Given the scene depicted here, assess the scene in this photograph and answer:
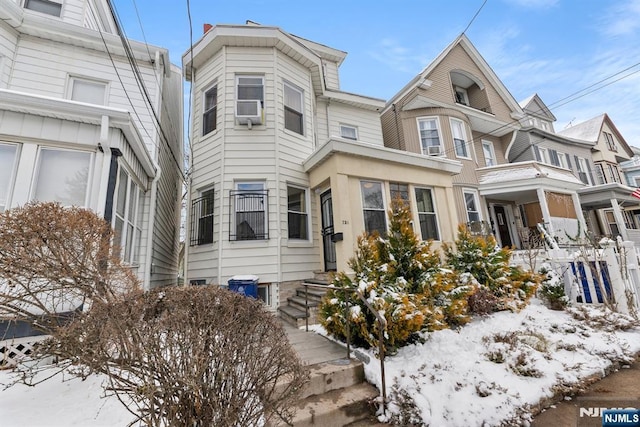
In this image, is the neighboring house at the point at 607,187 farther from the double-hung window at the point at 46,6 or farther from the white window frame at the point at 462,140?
the double-hung window at the point at 46,6

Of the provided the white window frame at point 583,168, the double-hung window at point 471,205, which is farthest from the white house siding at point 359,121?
the white window frame at point 583,168

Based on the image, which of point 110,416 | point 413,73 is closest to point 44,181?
point 110,416

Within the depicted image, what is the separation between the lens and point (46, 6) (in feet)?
27.0

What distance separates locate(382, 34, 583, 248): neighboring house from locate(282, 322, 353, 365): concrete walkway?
7679 millimetres

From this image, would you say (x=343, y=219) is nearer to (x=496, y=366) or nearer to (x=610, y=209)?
(x=496, y=366)

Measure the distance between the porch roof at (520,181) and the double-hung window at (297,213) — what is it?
26.2 feet

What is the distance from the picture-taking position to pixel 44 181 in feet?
14.0

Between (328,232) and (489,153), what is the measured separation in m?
10.5

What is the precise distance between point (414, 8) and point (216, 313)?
10187 millimetres

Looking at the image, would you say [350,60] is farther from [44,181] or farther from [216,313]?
[216,313]

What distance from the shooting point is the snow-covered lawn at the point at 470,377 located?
2715mm

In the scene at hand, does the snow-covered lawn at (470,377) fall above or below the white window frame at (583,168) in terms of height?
below

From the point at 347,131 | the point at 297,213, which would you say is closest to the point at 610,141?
the point at 347,131

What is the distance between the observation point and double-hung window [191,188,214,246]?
7436mm
